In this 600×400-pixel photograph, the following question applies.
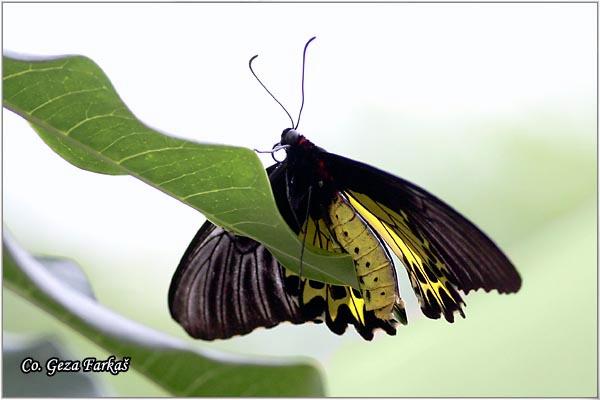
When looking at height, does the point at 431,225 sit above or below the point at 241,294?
above

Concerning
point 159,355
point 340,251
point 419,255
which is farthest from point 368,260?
point 159,355

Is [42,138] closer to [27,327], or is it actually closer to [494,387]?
[27,327]

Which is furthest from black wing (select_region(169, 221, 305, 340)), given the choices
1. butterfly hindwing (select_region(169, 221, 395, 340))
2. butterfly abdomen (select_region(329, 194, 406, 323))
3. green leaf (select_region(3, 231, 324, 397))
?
green leaf (select_region(3, 231, 324, 397))

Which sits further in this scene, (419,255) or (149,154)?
(419,255)

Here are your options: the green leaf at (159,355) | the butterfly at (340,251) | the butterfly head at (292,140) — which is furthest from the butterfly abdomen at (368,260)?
the green leaf at (159,355)

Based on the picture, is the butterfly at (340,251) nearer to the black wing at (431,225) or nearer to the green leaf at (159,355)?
the black wing at (431,225)

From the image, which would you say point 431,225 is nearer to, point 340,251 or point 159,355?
point 340,251
